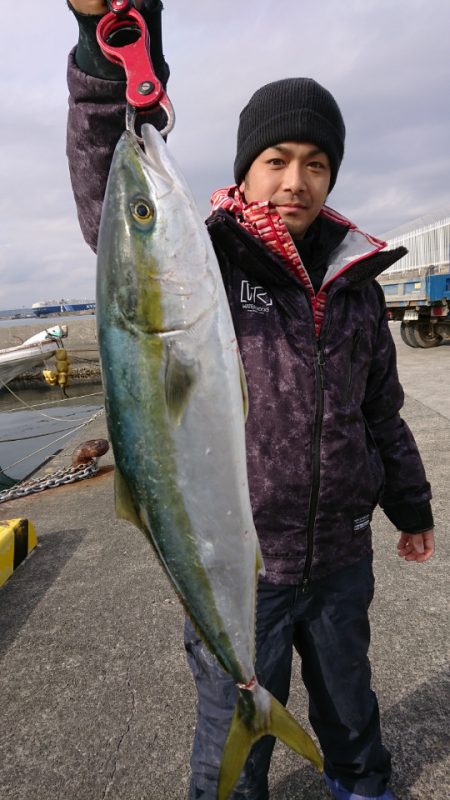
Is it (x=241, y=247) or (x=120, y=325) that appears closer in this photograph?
(x=120, y=325)

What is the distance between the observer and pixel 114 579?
3762 mm

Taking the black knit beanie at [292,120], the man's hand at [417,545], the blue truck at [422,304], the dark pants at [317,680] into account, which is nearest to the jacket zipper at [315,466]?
the dark pants at [317,680]

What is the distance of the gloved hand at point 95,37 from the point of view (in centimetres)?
140

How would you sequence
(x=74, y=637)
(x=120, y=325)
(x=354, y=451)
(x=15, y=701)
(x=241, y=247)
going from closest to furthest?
(x=120, y=325) < (x=241, y=247) < (x=354, y=451) < (x=15, y=701) < (x=74, y=637)

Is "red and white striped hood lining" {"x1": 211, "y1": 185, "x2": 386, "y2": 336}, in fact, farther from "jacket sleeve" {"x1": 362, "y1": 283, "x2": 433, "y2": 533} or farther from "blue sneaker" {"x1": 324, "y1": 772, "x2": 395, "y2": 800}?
"blue sneaker" {"x1": 324, "y1": 772, "x2": 395, "y2": 800}

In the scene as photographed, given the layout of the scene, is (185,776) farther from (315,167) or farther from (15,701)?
(315,167)

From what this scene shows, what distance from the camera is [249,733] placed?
1.52 meters

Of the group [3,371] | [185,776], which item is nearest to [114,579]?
[185,776]

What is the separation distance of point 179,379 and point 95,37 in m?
1.03

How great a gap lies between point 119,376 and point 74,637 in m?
2.45

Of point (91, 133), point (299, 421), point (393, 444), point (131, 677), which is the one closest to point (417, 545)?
point (393, 444)

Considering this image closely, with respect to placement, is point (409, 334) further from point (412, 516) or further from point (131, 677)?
point (131, 677)

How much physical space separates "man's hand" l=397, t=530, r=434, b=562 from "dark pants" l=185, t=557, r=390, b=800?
13.1 inches

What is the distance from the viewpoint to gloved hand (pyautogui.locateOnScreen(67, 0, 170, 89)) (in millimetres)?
1397
